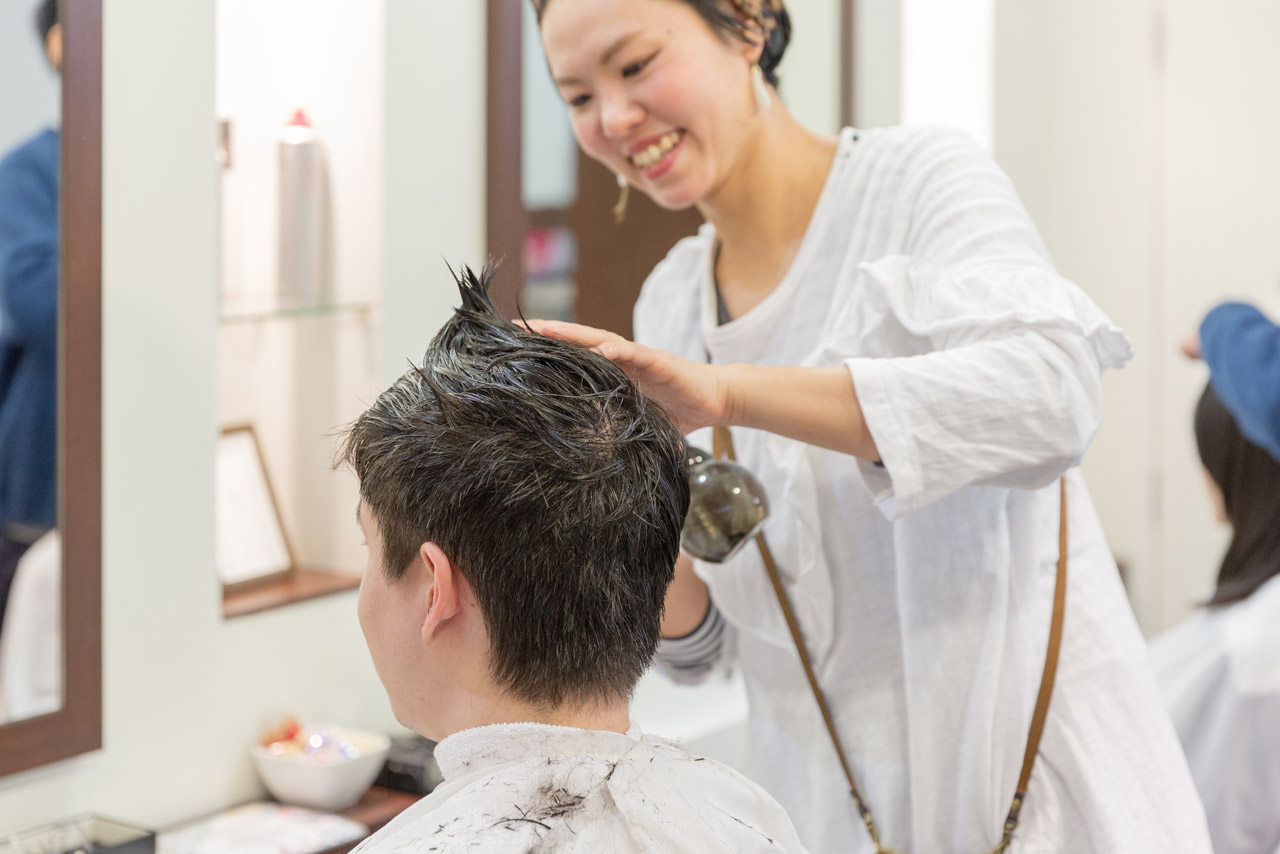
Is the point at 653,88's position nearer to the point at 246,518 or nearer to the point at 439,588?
the point at 439,588

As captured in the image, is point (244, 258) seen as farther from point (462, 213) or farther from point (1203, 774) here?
point (1203, 774)

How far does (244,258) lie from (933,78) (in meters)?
2.09

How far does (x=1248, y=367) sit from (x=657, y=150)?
1.82 meters

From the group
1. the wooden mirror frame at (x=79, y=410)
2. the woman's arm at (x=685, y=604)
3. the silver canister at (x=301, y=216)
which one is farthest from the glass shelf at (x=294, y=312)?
the woman's arm at (x=685, y=604)

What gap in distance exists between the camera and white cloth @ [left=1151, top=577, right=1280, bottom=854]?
95.9 inches

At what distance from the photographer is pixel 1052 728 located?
1228 millimetres

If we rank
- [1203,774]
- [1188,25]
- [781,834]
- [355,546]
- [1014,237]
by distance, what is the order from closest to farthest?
[781,834], [1014,237], [355,546], [1203,774], [1188,25]

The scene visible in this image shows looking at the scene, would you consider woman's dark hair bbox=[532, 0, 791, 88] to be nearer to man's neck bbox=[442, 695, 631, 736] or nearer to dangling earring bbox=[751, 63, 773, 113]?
dangling earring bbox=[751, 63, 773, 113]

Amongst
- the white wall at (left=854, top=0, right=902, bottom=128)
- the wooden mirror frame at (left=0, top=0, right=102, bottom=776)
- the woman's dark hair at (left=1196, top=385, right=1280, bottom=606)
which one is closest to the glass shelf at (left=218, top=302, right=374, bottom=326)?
the wooden mirror frame at (left=0, top=0, right=102, bottom=776)

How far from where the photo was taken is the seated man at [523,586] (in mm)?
878

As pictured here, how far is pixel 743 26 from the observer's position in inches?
51.8

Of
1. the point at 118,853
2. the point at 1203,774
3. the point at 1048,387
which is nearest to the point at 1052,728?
the point at 1048,387

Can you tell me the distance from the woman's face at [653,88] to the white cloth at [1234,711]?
1.81 metres

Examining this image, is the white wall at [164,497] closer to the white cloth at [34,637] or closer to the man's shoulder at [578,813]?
the white cloth at [34,637]
